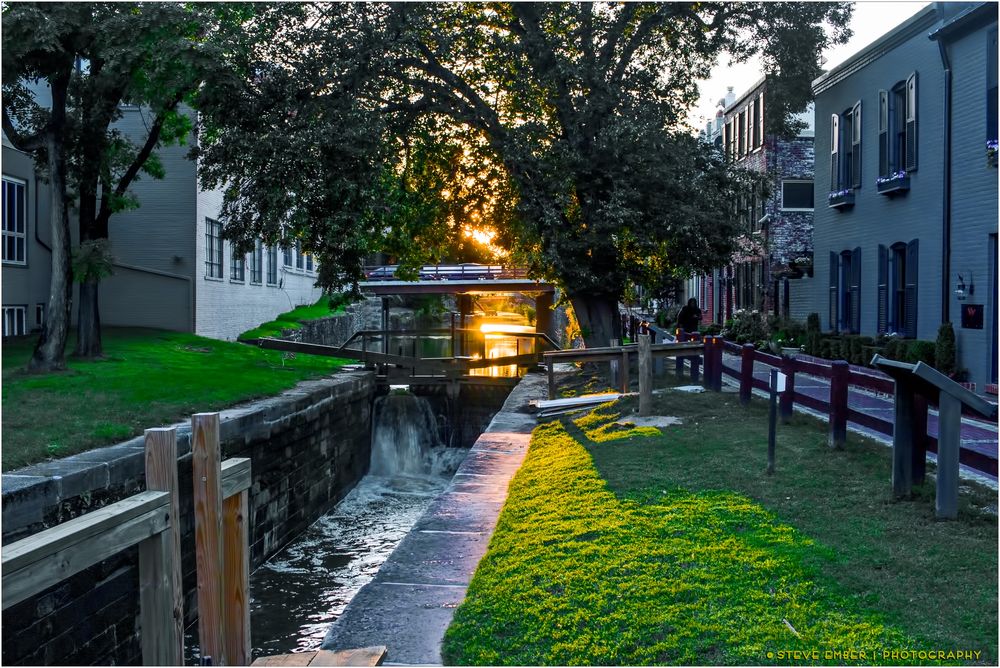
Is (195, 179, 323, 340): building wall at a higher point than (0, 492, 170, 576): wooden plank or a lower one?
higher

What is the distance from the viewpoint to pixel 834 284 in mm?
22438

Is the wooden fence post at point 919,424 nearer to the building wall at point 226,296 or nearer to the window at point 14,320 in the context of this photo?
the window at point 14,320

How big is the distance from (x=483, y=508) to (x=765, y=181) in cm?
1340

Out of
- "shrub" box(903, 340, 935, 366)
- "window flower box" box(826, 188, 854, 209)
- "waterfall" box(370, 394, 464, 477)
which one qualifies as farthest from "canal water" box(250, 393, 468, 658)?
"window flower box" box(826, 188, 854, 209)

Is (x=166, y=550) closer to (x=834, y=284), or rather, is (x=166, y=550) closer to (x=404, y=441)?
(x=404, y=441)

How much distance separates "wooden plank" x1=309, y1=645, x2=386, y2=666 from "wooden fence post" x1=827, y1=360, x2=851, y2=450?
241 inches

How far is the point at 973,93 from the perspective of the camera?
1563cm

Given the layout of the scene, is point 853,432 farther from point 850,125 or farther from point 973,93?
point 850,125

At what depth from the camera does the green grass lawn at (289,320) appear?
96.9 ft

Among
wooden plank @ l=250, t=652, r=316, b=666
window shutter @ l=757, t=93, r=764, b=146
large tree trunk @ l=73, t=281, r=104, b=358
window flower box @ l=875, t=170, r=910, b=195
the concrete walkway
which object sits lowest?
the concrete walkway

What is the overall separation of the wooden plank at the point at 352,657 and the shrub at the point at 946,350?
13191 millimetres

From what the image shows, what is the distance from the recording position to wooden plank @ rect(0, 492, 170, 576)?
326cm

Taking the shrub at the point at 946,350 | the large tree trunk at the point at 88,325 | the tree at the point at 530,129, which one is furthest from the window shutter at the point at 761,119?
the large tree trunk at the point at 88,325

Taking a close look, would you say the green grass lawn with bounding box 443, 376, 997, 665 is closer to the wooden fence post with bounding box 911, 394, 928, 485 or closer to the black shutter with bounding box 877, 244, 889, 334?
the wooden fence post with bounding box 911, 394, 928, 485
